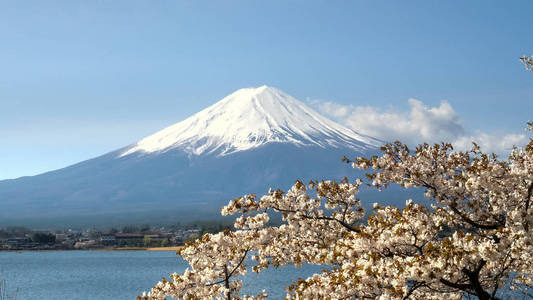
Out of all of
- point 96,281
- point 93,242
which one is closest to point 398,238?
point 96,281

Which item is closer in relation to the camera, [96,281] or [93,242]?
[96,281]

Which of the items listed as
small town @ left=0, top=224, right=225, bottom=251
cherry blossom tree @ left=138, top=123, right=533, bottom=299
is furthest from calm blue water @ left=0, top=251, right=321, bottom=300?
small town @ left=0, top=224, right=225, bottom=251

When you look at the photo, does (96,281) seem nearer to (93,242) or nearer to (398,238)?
(398,238)

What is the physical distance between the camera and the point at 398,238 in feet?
25.5

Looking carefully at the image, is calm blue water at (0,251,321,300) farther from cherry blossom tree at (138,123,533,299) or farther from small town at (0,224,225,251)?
small town at (0,224,225,251)

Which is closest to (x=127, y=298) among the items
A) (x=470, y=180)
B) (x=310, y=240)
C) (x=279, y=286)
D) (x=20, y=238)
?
(x=279, y=286)

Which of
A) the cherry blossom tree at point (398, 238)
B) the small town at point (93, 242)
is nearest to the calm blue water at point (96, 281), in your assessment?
the cherry blossom tree at point (398, 238)

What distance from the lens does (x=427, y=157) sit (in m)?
9.84

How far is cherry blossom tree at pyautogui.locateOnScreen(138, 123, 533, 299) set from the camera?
7012mm

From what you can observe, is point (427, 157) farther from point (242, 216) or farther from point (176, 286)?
point (176, 286)

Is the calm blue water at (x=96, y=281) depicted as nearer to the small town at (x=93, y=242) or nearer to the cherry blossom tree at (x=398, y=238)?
the cherry blossom tree at (x=398, y=238)

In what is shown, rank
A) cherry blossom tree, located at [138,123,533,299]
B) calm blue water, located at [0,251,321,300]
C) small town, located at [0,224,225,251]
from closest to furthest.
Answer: cherry blossom tree, located at [138,123,533,299] → calm blue water, located at [0,251,321,300] → small town, located at [0,224,225,251]

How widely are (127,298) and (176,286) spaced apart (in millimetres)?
31773

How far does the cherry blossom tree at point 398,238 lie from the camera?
7.01 m
